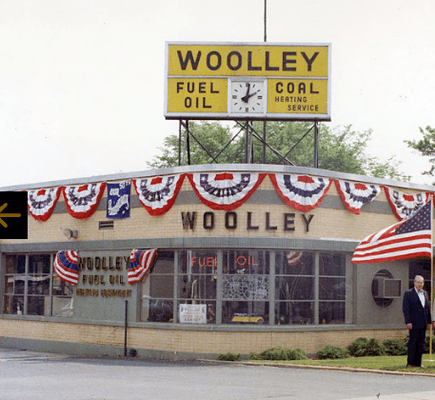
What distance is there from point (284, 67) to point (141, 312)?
9.19 metres

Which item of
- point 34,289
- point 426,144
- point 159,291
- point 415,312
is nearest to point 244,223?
point 159,291

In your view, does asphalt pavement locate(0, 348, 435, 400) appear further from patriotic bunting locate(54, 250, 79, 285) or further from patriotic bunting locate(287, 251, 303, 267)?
patriotic bunting locate(54, 250, 79, 285)

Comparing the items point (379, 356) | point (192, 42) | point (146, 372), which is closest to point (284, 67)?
point (192, 42)

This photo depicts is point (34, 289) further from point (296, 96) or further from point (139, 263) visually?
point (296, 96)

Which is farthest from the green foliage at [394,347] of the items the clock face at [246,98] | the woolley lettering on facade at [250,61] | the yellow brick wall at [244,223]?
the woolley lettering on facade at [250,61]

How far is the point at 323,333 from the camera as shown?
2245cm

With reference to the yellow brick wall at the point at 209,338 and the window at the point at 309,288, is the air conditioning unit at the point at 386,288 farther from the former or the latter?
the window at the point at 309,288

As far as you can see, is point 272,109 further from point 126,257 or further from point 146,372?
point 146,372

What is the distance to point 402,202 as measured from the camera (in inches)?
969

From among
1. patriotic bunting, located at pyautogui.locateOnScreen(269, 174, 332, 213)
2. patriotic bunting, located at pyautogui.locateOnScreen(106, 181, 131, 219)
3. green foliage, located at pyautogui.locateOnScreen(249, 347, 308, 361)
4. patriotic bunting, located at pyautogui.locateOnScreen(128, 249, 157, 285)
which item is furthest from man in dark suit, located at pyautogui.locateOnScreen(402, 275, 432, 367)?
patriotic bunting, located at pyautogui.locateOnScreen(106, 181, 131, 219)

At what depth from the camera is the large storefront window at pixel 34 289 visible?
25.7 m

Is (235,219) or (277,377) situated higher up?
(235,219)

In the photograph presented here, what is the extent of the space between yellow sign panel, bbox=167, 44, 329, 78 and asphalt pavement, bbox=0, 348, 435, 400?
1012cm

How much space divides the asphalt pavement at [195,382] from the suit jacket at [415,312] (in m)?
1.62
